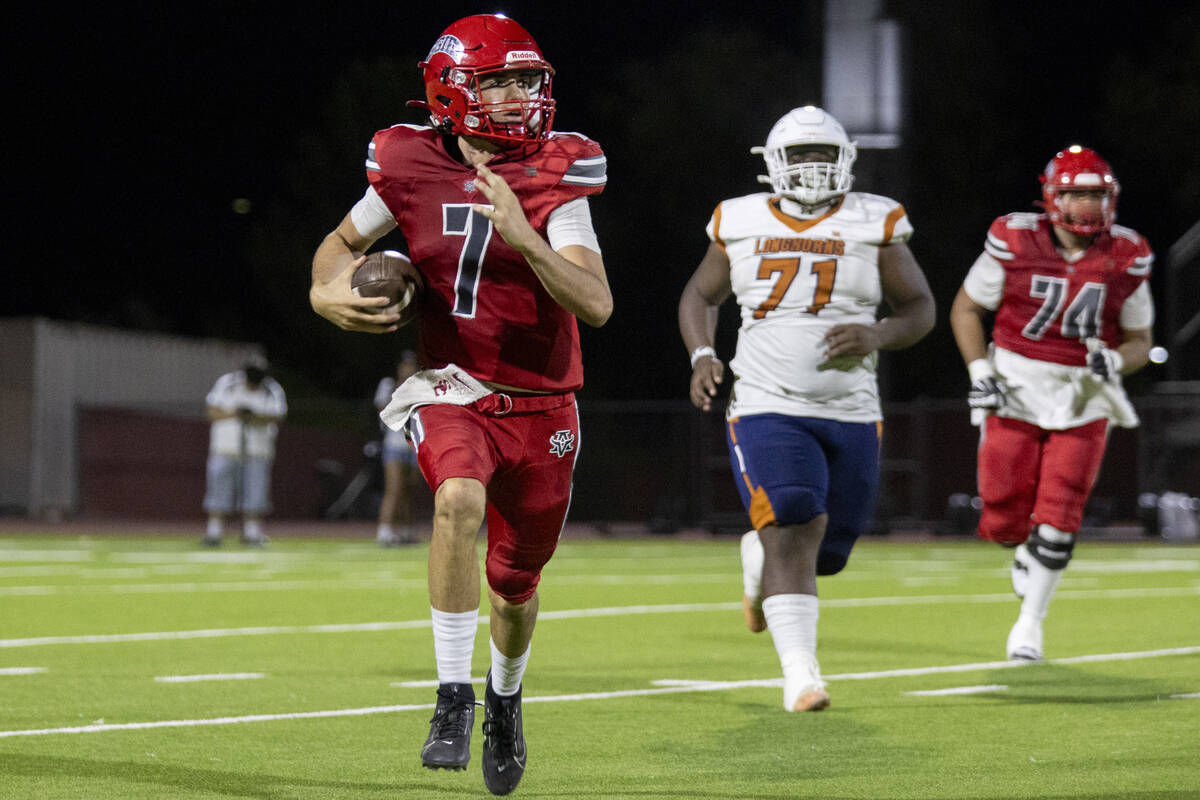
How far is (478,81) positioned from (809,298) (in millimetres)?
2306

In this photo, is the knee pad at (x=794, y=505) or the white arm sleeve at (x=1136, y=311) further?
the white arm sleeve at (x=1136, y=311)

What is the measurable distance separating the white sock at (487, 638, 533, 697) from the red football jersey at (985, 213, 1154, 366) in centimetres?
410

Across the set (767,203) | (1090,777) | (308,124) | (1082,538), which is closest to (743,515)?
(1082,538)

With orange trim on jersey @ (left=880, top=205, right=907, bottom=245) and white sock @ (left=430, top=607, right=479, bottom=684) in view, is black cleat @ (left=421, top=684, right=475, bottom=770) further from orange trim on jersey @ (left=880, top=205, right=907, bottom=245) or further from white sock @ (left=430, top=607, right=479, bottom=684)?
orange trim on jersey @ (left=880, top=205, right=907, bottom=245)

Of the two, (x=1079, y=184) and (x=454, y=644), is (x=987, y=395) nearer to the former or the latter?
(x=1079, y=184)

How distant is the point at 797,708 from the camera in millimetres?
6340

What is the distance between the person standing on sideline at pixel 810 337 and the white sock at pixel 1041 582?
1.59m

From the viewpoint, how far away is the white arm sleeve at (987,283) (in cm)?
868

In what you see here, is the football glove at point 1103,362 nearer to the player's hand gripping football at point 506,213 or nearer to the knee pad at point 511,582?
the knee pad at point 511,582

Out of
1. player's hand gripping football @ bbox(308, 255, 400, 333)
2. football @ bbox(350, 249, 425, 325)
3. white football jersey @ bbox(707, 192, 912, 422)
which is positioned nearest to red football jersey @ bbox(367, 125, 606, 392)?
football @ bbox(350, 249, 425, 325)

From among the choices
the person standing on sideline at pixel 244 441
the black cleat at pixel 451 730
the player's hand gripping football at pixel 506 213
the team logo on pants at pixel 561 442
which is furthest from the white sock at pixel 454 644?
the person standing on sideline at pixel 244 441

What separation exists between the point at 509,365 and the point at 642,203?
1261 inches

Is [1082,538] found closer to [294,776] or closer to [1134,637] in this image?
[1134,637]

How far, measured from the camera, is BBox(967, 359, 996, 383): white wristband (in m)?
8.59
